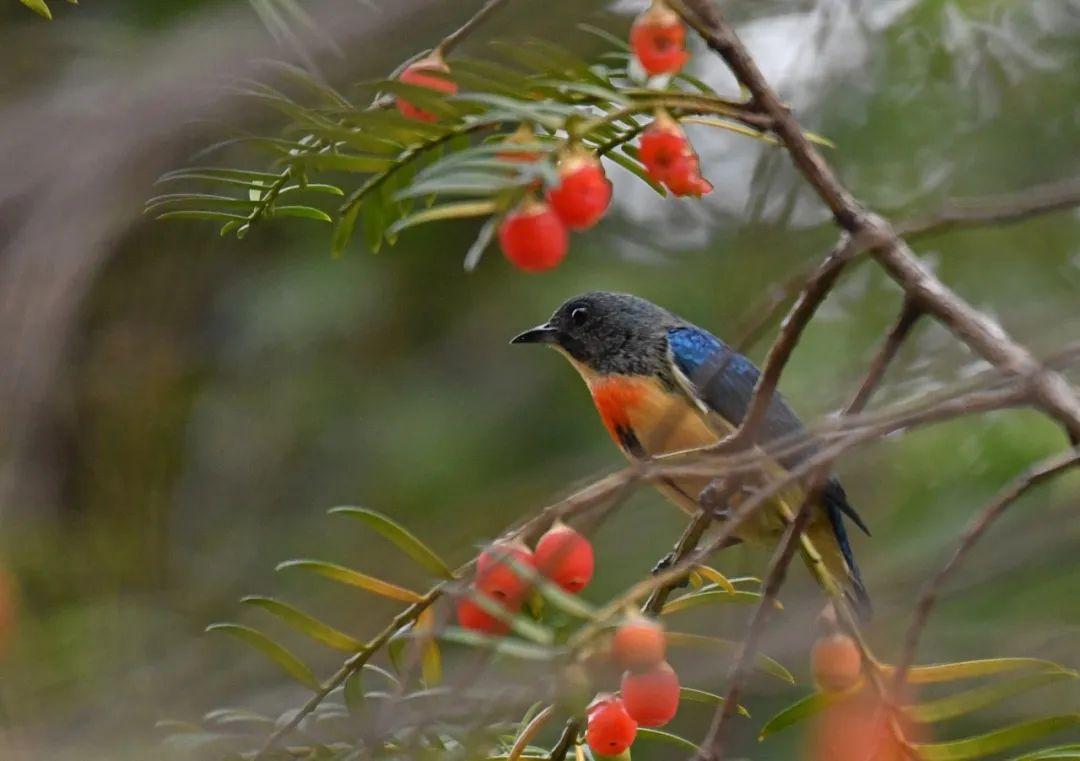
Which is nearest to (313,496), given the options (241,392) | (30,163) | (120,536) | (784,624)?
(241,392)

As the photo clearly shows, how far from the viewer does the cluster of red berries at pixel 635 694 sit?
1209 millimetres

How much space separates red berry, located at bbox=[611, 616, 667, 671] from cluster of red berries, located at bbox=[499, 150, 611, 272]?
345mm

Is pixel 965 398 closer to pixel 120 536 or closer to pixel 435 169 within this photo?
pixel 435 169

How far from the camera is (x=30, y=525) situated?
159 inches

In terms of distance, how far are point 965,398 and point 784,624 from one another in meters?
0.85

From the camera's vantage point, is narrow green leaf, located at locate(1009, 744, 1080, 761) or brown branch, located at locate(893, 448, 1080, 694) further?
narrow green leaf, located at locate(1009, 744, 1080, 761)

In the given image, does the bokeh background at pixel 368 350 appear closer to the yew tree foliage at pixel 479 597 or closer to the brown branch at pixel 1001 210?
the yew tree foliage at pixel 479 597

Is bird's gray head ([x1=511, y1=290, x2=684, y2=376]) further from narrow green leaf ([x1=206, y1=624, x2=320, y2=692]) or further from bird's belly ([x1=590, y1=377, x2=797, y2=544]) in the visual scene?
narrow green leaf ([x1=206, y1=624, x2=320, y2=692])

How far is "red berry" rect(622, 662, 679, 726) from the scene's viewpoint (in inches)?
59.6

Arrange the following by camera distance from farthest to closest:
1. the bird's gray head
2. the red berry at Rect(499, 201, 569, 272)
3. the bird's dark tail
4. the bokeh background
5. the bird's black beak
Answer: the bird's black beak < the bird's gray head < the bird's dark tail < the bokeh background < the red berry at Rect(499, 201, 569, 272)

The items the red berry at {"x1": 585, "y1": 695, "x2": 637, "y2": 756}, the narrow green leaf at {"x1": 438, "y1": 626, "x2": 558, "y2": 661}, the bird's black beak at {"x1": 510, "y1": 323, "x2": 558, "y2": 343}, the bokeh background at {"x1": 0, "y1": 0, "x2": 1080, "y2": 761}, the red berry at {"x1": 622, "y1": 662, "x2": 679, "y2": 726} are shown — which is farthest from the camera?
the bird's black beak at {"x1": 510, "y1": 323, "x2": 558, "y2": 343}

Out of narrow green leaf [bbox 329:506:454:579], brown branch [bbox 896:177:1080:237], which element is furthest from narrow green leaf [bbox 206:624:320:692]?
brown branch [bbox 896:177:1080:237]

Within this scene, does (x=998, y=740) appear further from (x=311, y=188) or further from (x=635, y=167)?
(x=311, y=188)

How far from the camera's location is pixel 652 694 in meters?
1.52
